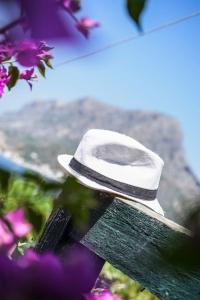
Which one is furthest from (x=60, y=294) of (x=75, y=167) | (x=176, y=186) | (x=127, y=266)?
(x=176, y=186)

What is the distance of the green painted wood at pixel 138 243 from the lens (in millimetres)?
947

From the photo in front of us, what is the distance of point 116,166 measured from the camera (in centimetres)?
151

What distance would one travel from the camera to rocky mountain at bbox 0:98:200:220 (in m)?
154

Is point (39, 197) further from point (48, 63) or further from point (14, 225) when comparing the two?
point (48, 63)

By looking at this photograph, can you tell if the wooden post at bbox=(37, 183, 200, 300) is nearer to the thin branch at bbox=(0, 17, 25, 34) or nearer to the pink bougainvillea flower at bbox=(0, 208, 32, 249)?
the pink bougainvillea flower at bbox=(0, 208, 32, 249)

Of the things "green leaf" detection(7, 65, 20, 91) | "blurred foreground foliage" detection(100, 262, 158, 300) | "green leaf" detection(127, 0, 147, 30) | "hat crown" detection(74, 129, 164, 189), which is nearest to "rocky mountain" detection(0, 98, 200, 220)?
"blurred foreground foliage" detection(100, 262, 158, 300)

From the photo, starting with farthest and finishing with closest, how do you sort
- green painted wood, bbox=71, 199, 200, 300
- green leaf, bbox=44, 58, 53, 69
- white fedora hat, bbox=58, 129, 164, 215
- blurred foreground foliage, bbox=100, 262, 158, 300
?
1. blurred foreground foliage, bbox=100, 262, 158, 300
2. white fedora hat, bbox=58, 129, 164, 215
3. green leaf, bbox=44, 58, 53, 69
4. green painted wood, bbox=71, 199, 200, 300

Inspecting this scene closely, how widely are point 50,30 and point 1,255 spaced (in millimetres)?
172

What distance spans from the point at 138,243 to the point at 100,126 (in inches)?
6795

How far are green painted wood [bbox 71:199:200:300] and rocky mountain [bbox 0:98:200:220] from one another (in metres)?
134

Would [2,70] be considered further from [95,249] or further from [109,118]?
[109,118]

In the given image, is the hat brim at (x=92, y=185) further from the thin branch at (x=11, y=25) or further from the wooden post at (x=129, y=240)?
the thin branch at (x=11, y=25)

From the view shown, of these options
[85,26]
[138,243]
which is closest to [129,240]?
[138,243]

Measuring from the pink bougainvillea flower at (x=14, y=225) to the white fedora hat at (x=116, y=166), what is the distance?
2.59 feet
